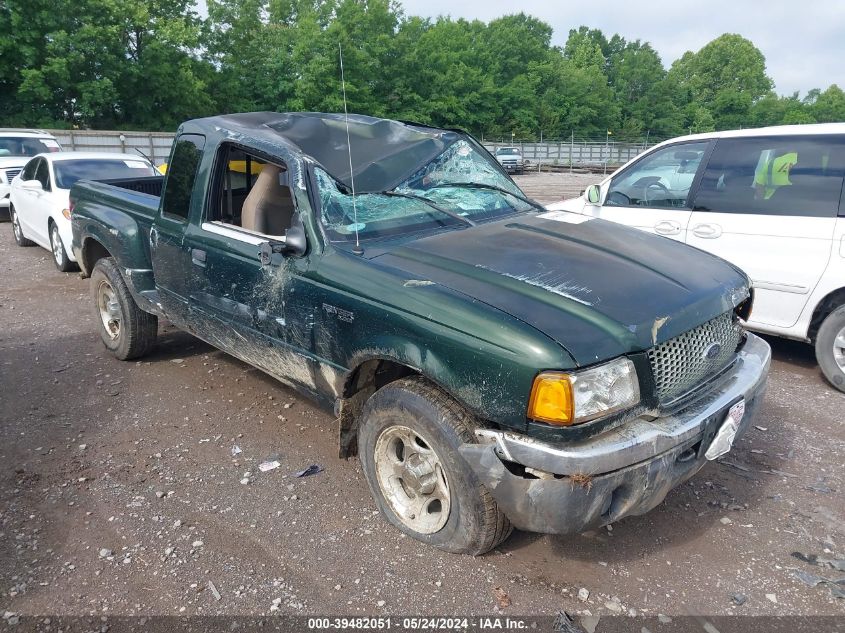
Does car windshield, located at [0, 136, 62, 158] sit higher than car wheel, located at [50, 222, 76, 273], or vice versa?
car windshield, located at [0, 136, 62, 158]

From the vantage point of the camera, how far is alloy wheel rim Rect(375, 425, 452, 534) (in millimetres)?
2854

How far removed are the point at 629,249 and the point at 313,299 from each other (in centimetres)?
169

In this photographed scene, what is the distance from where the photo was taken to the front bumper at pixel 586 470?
2.39m

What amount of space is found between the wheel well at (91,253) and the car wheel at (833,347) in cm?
583

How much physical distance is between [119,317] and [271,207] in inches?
86.8

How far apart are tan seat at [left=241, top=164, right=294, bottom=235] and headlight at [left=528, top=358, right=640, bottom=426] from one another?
2.08 m

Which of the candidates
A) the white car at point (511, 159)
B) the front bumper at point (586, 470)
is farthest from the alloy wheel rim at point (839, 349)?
the white car at point (511, 159)

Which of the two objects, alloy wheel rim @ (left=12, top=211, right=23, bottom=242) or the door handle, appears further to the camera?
alloy wheel rim @ (left=12, top=211, right=23, bottom=242)

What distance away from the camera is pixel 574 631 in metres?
2.50

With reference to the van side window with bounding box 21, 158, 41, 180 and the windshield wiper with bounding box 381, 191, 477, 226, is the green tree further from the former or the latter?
the windshield wiper with bounding box 381, 191, 477, 226

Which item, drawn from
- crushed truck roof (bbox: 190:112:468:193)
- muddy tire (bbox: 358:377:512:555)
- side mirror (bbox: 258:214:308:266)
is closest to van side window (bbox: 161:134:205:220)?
crushed truck roof (bbox: 190:112:468:193)

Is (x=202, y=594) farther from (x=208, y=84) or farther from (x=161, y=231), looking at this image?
(x=208, y=84)

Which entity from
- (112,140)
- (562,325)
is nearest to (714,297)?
(562,325)

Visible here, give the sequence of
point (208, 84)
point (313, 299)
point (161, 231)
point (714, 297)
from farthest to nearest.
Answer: point (208, 84), point (161, 231), point (313, 299), point (714, 297)
